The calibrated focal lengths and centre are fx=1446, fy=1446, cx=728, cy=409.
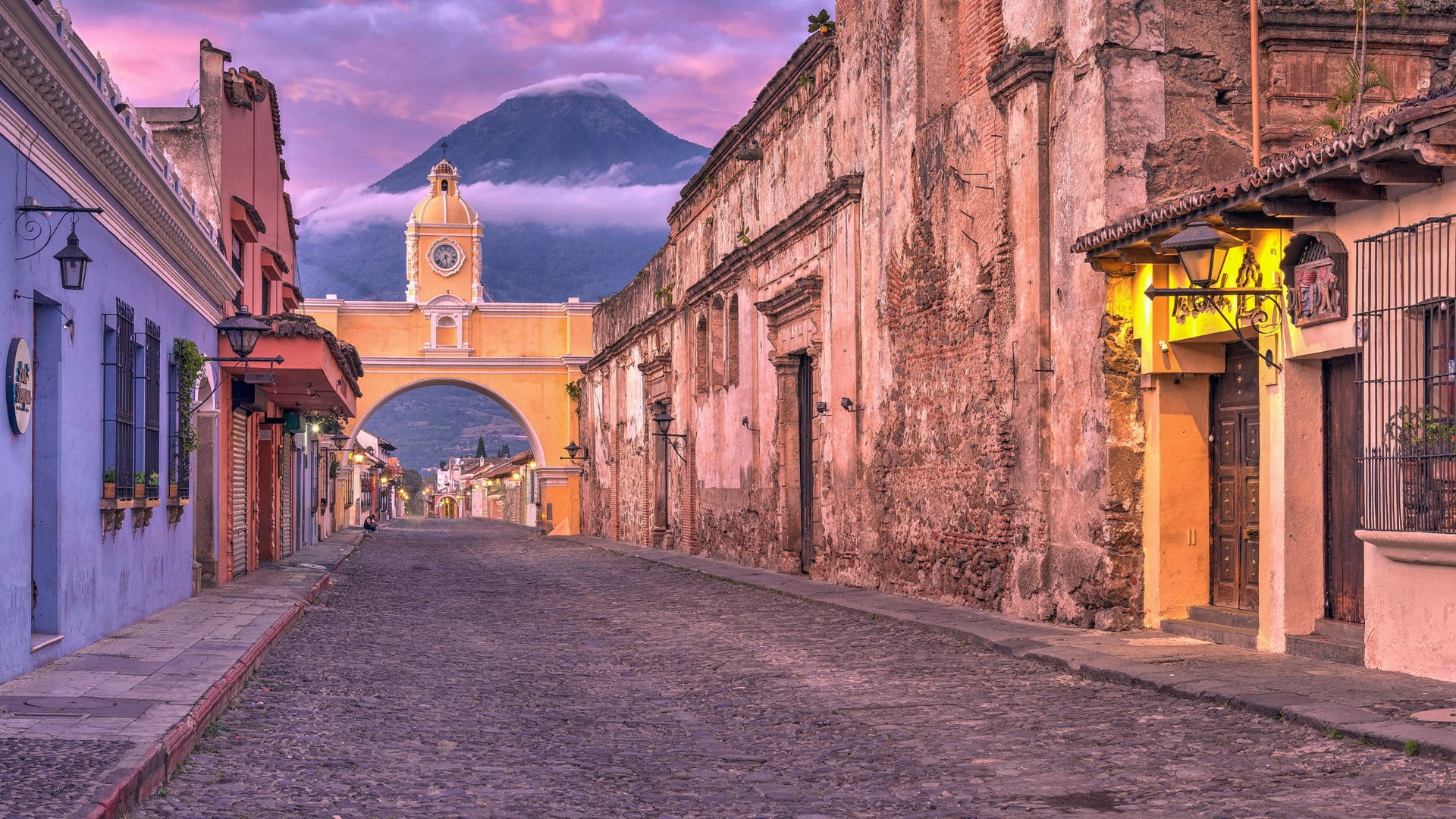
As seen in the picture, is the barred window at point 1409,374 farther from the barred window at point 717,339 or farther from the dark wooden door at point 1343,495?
the barred window at point 717,339

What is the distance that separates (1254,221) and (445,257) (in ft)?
176

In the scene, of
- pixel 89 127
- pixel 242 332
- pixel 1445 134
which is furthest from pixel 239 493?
pixel 1445 134

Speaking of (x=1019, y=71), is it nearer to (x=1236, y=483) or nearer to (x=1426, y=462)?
(x=1236, y=483)

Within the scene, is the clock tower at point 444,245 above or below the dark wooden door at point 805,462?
above

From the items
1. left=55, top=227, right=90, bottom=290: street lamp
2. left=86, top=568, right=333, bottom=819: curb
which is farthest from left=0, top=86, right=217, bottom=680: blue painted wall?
left=86, top=568, right=333, bottom=819: curb

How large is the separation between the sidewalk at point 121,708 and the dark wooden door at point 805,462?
908 cm

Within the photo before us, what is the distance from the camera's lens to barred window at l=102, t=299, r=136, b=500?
11.2 metres

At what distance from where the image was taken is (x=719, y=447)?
2598 centimetres

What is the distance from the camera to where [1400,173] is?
7863 millimetres

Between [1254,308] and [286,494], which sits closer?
[1254,308]

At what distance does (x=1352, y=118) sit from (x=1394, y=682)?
5328 millimetres

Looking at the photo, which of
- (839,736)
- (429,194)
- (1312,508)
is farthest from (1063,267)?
(429,194)

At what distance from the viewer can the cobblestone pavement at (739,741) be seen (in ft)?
18.1

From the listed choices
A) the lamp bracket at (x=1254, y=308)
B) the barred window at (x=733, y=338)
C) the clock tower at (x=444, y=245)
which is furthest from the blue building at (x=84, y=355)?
the clock tower at (x=444, y=245)
